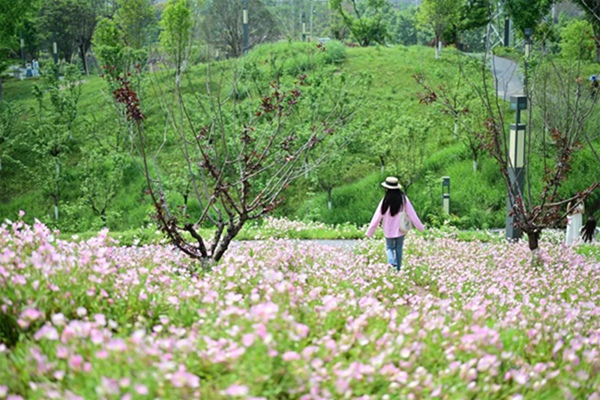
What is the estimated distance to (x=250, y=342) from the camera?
11.1 feet

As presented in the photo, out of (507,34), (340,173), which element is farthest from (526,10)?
(340,173)

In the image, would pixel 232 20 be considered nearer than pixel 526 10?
No

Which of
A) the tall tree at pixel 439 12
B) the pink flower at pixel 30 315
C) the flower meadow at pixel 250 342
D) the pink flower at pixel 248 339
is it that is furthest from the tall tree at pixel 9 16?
the pink flower at pixel 248 339

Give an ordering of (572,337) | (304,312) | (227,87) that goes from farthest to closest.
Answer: (227,87), (572,337), (304,312)

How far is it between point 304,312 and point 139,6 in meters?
37.1

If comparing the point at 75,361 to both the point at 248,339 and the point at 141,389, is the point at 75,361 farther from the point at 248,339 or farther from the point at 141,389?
the point at 248,339

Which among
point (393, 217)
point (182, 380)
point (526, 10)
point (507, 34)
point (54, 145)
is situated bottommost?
point (54, 145)

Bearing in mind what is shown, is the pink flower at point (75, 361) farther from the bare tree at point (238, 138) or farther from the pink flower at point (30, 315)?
the bare tree at point (238, 138)

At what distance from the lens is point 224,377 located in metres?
3.42

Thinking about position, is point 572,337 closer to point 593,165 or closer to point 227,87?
point 593,165

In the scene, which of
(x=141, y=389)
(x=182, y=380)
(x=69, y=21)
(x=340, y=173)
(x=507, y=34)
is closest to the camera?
(x=141, y=389)

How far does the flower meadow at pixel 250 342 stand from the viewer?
336cm

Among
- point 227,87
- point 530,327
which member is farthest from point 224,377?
point 227,87

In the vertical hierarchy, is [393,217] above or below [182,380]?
below
